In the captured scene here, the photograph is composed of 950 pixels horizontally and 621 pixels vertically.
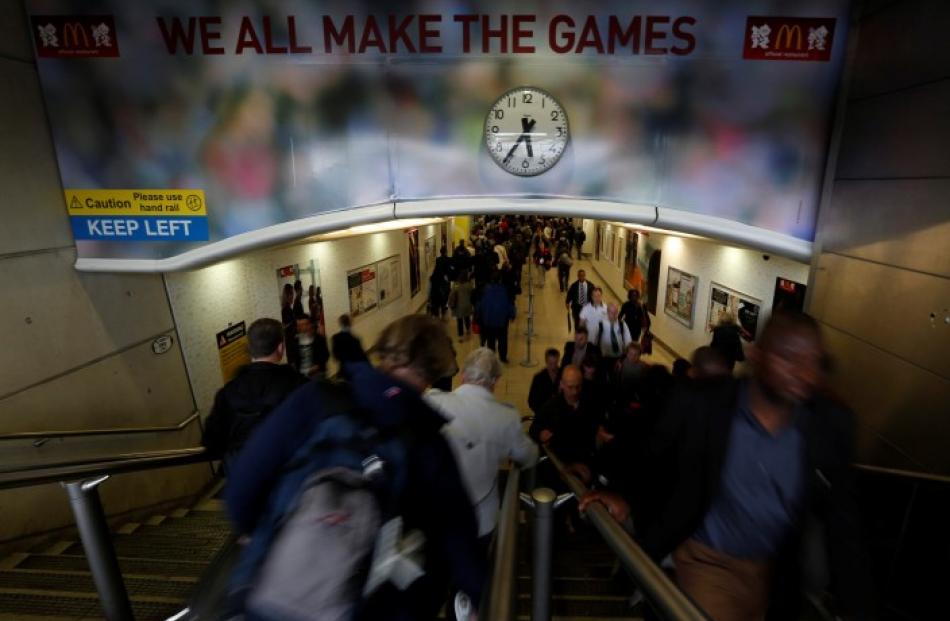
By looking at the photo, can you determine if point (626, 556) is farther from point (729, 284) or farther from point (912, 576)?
point (729, 284)

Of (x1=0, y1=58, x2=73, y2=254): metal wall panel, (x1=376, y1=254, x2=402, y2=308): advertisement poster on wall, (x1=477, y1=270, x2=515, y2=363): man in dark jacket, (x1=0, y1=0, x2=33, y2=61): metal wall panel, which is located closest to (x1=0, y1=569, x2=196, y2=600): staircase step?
Result: (x1=0, y1=58, x2=73, y2=254): metal wall panel

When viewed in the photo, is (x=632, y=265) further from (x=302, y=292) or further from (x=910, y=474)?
(x=910, y=474)

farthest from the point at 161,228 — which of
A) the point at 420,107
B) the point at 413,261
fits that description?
the point at 413,261

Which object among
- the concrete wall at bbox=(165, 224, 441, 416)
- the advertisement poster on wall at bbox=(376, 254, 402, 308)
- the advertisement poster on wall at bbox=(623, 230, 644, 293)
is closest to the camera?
the concrete wall at bbox=(165, 224, 441, 416)

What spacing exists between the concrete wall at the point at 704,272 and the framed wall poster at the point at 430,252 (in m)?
5.88

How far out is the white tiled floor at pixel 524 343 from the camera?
7784mm

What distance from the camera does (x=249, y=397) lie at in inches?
105

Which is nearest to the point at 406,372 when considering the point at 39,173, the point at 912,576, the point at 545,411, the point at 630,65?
the point at 545,411

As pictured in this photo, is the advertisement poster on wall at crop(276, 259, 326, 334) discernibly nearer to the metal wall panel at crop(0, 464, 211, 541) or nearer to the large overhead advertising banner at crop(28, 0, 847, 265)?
the metal wall panel at crop(0, 464, 211, 541)

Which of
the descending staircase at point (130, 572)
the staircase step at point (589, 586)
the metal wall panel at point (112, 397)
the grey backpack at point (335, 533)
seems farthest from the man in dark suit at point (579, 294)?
the grey backpack at point (335, 533)

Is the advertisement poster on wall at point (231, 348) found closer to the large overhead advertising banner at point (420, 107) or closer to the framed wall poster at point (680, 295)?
the large overhead advertising banner at point (420, 107)

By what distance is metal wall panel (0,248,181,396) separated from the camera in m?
3.69

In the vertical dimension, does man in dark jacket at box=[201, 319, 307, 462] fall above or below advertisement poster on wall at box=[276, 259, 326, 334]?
above

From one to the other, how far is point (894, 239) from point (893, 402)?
45.9 inches
